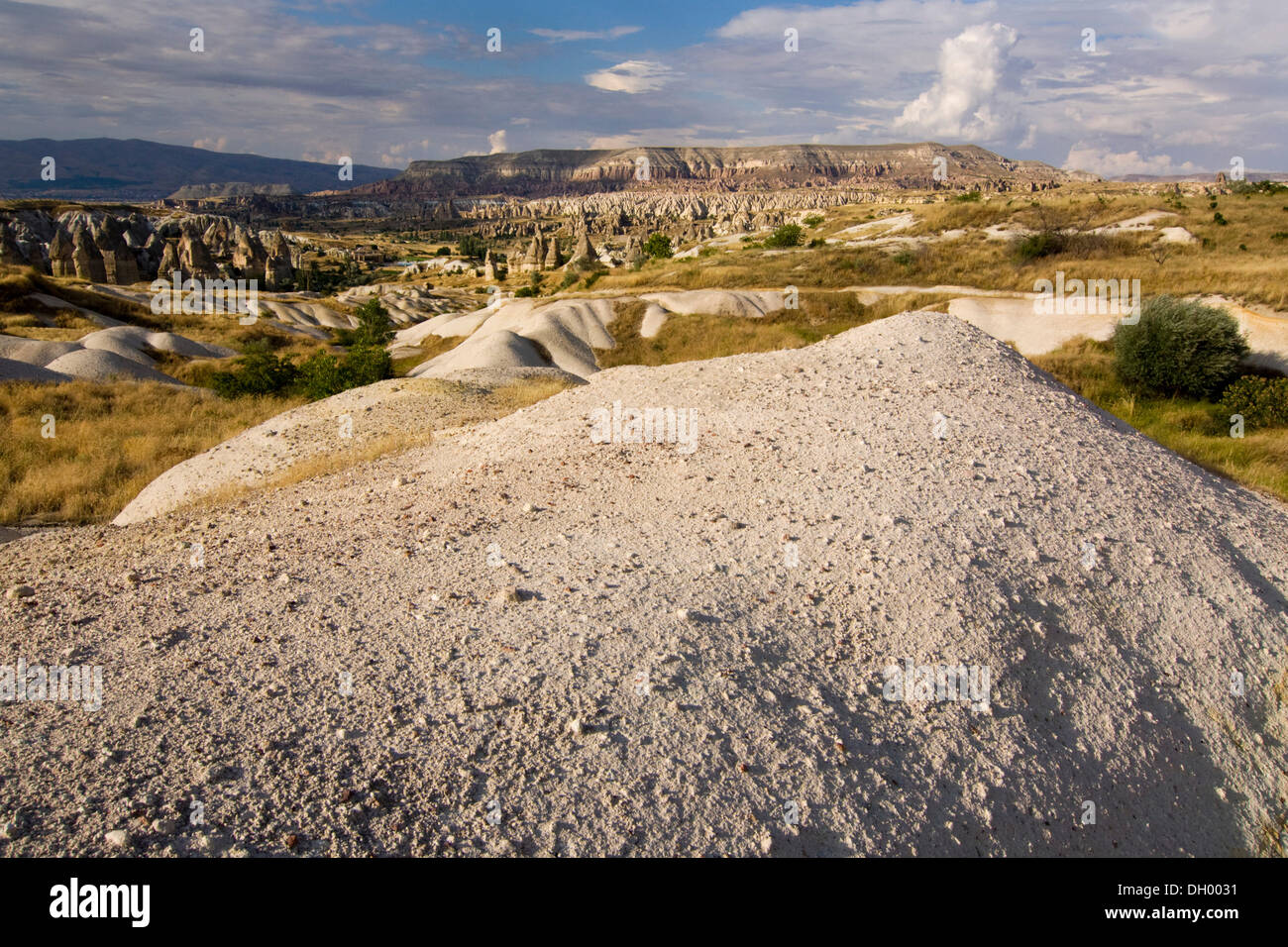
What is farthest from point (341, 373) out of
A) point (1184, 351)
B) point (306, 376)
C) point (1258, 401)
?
point (1258, 401)

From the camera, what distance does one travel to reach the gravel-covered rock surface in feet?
13.1

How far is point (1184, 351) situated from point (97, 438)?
81.7 feet

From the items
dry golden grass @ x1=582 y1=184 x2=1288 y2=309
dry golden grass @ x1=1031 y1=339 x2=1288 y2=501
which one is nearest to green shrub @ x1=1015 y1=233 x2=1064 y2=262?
dry golden grass @ x1=582 y1=184 x2=1288 y2=309

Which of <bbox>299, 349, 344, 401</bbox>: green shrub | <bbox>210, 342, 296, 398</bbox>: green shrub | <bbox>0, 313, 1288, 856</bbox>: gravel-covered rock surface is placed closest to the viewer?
<bbox>0, 313, 1288, 856</bbox>: gravel-covered rock surface

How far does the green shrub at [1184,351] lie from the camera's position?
17.0 metres

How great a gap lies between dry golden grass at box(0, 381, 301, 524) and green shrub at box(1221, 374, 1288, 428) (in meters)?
22.5

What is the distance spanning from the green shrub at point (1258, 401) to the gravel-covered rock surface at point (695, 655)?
828 centimetres

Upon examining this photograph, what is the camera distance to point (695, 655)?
17.1 ft

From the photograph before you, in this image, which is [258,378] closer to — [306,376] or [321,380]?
[306,376]

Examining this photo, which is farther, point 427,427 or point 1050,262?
point 1050,262

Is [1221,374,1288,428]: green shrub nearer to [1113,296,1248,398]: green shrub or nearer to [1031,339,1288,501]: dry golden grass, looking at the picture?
[1031,339,1288,501]: dry golden grass
